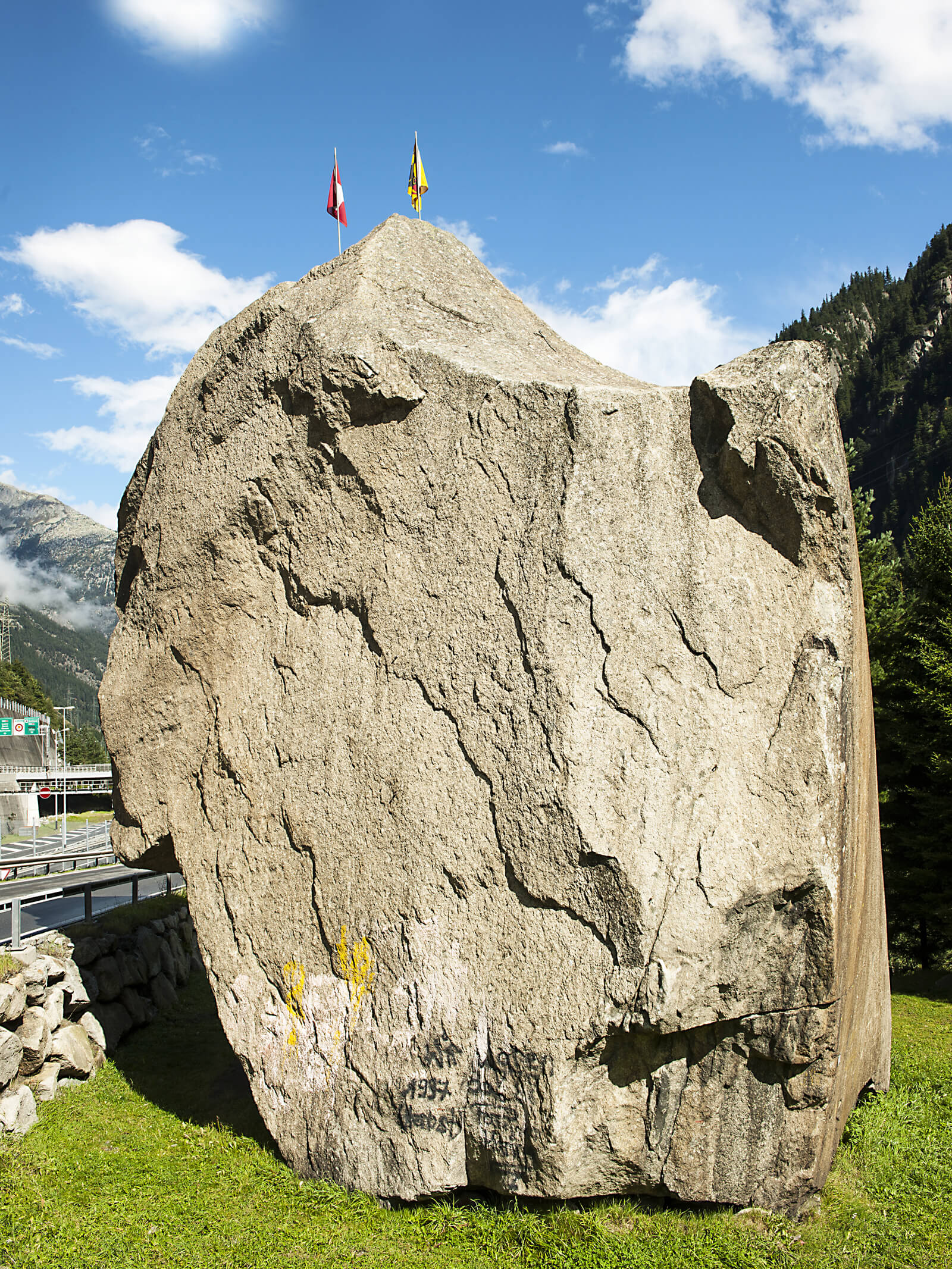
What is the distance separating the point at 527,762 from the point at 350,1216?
2.79 meters

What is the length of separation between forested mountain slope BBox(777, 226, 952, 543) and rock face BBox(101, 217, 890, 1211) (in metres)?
76.4

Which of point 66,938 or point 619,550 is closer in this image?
point 619,550

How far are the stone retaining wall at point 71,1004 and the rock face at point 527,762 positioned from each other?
176cm

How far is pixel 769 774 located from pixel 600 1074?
1.85m

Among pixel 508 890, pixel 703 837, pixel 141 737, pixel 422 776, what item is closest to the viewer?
pixel 703 837

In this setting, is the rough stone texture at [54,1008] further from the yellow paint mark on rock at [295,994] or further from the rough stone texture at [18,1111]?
the yellow paint mark on rock at [295,994]

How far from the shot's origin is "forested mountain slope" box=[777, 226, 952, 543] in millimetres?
79812

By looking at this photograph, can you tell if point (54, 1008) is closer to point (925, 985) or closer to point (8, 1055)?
point (8, 1055)

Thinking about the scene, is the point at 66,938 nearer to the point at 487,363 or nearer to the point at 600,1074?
the point at 600,1074

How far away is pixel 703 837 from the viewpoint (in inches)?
178

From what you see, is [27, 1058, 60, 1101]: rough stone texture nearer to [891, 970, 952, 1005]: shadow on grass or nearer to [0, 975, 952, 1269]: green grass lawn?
[0, 975, 952, 1269]: green grass lawn

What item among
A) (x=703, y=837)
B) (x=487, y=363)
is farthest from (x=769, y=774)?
(x=487, y=363)

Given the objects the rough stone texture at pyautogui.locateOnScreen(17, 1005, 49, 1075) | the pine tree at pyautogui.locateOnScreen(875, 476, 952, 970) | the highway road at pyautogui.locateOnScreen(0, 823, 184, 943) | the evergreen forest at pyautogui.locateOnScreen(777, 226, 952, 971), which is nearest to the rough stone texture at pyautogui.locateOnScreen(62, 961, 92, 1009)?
the rough stone texture at pyautogui.locateOnScreen(17, 1005, 49, 1075)

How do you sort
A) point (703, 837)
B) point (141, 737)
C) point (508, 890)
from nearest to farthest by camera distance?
1. point (703, 837)
2. point (508, 890)
3. point (141, 737)
